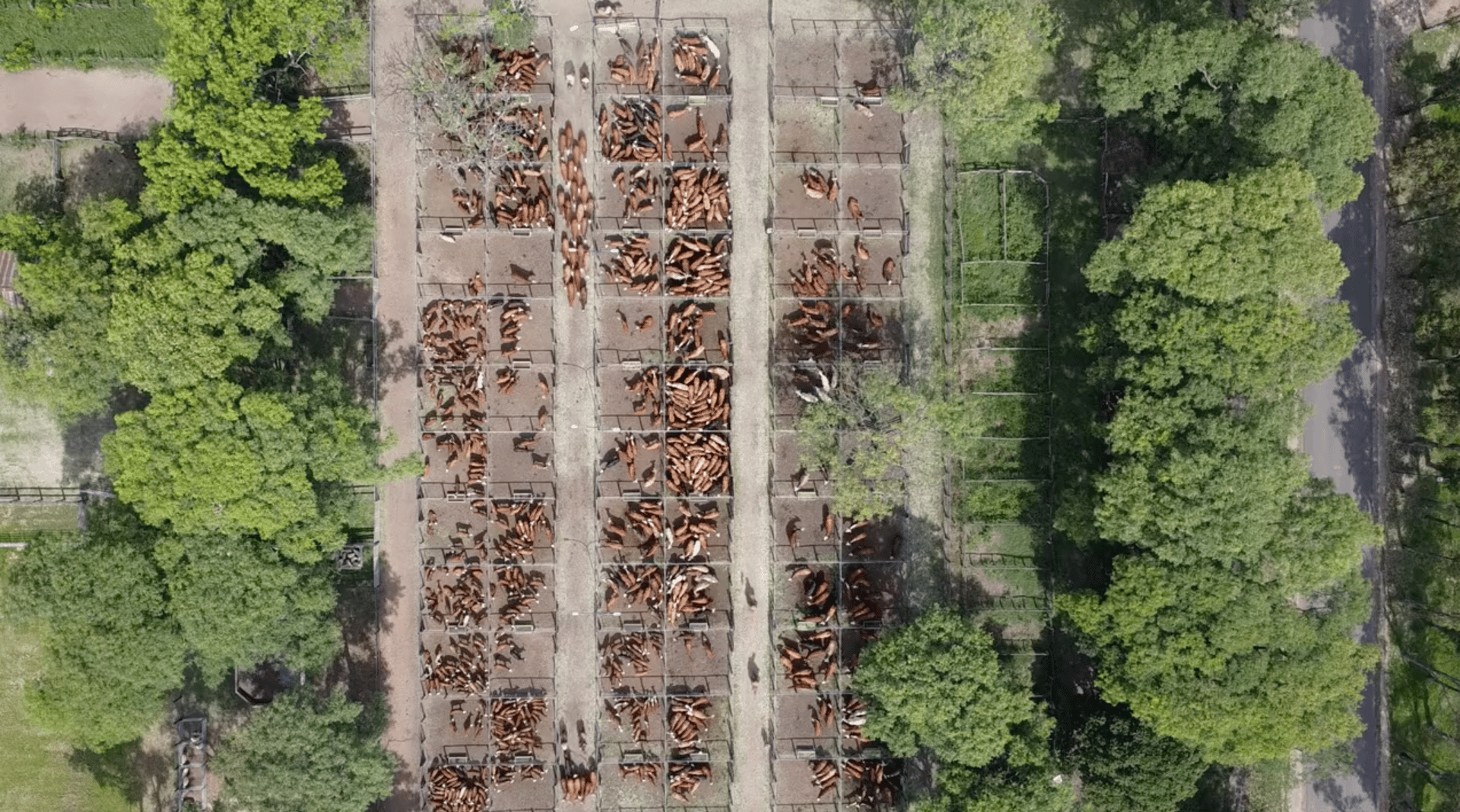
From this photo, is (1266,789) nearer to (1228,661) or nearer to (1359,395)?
(1228,661)

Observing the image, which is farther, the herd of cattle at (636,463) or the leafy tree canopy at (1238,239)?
the herd of cattle at (636,463)

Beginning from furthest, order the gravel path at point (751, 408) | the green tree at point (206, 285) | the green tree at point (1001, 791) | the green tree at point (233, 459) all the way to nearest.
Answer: the gravel path at point (751, 408) → the green tree at point (1001, 791) → the green tree at point (233, 459) → the green tree at point (206, 285)

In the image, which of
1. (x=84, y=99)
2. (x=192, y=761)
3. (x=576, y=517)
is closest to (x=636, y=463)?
(x=576, y=517)

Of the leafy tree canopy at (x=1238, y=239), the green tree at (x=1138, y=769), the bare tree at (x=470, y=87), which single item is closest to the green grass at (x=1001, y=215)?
the leafy tree canopy at (x=1238, y=239)

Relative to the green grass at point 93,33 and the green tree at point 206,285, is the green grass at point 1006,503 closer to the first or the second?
the green tree at point 206,285

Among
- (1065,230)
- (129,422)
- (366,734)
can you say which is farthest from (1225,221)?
(129,422)
